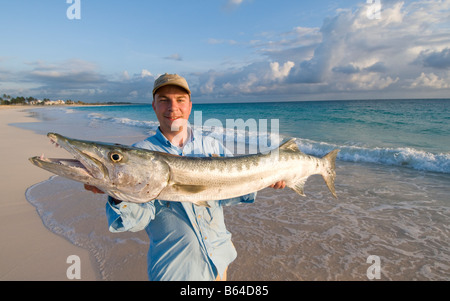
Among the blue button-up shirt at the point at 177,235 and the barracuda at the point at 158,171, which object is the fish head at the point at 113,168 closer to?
the barracuda at the point at 158,171

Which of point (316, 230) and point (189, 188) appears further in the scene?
point (316, 230)

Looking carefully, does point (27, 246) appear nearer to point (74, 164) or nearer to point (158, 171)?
point (74, 164)

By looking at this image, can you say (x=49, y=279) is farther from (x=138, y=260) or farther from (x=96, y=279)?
(x=138, y=260)

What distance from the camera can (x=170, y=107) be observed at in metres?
3.01

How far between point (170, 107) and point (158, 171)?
3.07ft

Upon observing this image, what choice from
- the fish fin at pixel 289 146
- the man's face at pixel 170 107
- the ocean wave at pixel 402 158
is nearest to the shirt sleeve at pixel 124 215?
the man's face at pixel 170 107

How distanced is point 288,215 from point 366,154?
29.9 ft

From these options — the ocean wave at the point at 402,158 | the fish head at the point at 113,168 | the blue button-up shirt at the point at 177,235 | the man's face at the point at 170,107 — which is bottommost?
the ocean wave at the point at 402,158

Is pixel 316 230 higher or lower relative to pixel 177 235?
lower

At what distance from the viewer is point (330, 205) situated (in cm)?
691

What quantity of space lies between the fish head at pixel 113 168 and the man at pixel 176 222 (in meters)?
0.17

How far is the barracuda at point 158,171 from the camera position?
2180 millimetres

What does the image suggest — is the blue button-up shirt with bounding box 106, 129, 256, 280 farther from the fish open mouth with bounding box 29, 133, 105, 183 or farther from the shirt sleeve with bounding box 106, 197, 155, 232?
the fish open mouth with bounding box 29, 133, 105, 183

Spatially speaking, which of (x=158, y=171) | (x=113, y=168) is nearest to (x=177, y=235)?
(x=158, y=171)
